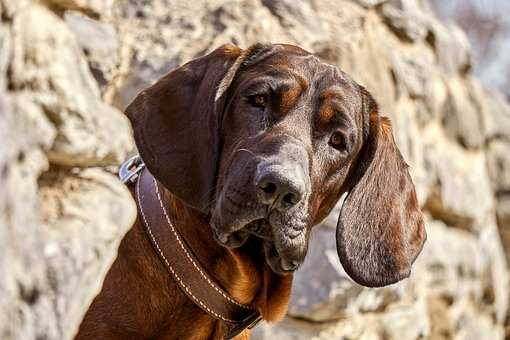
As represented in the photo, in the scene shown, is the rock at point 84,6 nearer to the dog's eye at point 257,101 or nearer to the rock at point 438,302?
the dog's eye at point 257,101

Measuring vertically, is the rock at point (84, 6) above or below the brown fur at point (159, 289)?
above

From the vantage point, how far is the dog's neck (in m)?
3.65

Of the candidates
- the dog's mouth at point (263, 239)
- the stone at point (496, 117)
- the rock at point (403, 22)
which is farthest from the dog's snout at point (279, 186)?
the stone at point (496, 117)

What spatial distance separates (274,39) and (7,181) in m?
3.54

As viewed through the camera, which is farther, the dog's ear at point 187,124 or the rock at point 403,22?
the rock at point 403,22

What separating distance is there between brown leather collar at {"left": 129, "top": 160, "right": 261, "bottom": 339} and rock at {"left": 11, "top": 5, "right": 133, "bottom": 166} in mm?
587

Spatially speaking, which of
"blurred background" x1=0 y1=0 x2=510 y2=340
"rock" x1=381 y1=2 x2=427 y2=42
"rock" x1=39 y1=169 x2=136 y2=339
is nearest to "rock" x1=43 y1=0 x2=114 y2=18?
"blurred background" x1=0 y1=0 x2=510 y2=340

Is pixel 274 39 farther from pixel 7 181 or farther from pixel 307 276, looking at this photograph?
pixel 7 181

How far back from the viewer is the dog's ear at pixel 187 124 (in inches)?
141

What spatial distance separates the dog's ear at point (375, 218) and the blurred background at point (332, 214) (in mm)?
1021

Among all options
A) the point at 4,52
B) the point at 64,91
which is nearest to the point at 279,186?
the point at 64,91

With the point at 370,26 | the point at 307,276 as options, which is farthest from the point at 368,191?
the point at 370,26

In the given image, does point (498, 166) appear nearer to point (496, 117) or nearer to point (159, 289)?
point (496, 117)

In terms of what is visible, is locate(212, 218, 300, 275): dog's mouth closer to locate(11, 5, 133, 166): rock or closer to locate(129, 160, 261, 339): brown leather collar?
locate(129, 160, 261, 339): brown leather collar
